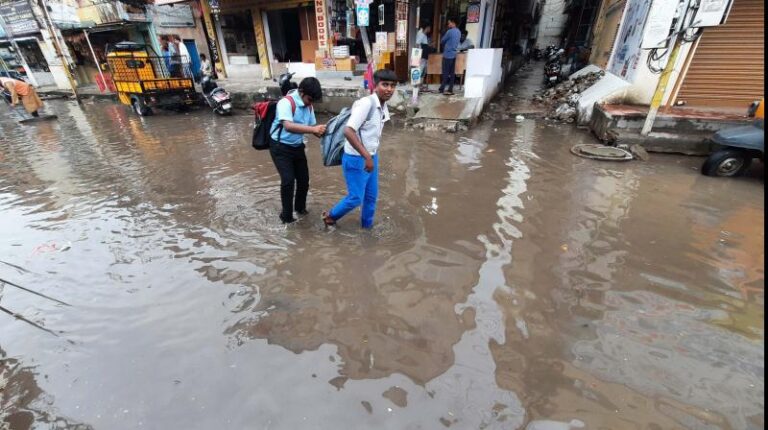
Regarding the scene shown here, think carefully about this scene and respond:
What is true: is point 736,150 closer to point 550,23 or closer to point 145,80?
point 145,80

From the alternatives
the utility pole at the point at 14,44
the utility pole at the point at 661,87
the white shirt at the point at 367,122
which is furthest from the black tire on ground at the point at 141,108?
the utility pole at the point at 14,44

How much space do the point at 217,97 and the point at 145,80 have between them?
2.22 m

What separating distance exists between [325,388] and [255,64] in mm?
17982

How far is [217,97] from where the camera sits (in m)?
11.2

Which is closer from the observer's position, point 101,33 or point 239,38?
point 239,38

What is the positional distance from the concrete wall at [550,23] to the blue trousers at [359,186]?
33.1 meters

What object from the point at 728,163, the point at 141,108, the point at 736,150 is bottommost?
the point at 141,108

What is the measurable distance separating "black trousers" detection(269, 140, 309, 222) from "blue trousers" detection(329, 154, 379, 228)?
0.53 m

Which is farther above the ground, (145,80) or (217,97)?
(145,80)

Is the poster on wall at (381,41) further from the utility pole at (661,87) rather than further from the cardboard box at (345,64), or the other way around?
the utility pole at (661,87)

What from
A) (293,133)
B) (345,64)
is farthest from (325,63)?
(293,133)

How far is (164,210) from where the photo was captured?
15.9 feet

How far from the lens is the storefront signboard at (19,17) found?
1874cm

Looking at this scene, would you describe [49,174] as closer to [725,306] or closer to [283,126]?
[283,126]
